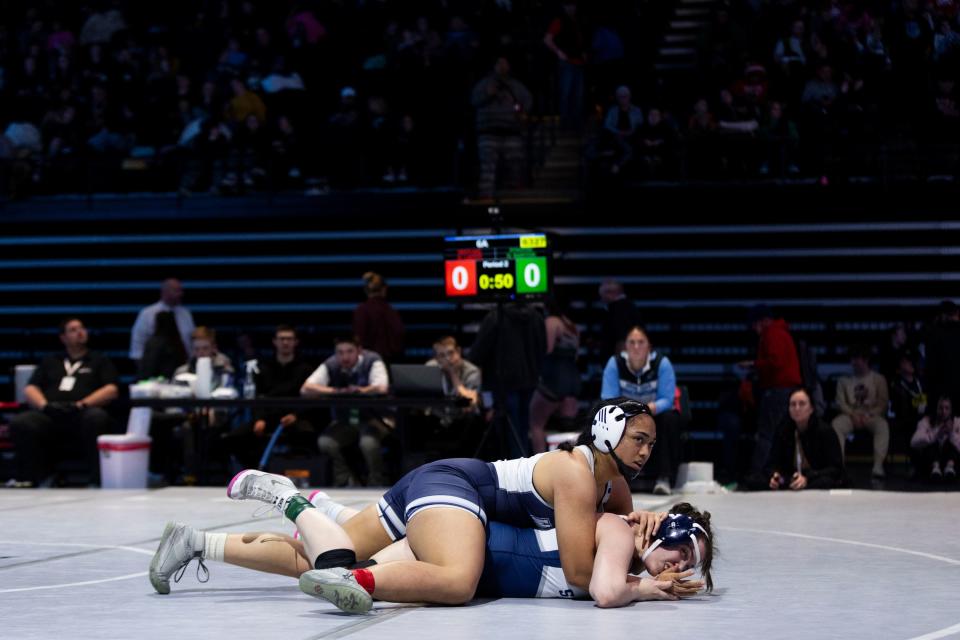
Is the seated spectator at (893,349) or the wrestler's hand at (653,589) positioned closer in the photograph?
the wrestler's hand at (653,589)

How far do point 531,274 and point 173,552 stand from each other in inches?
245

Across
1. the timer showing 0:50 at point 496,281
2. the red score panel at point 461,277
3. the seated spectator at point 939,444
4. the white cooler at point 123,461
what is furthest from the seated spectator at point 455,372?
the seated spectator at point 939,444

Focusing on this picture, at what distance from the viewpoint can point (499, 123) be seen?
17.3m

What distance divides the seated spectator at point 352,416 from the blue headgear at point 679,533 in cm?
689

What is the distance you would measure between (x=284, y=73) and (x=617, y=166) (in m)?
4.81

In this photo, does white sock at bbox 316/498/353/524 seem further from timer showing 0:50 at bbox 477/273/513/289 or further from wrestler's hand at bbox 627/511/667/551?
timer showing 0:50 at bbox 477/273/513/289

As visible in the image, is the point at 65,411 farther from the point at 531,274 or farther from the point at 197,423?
the point at 531,274

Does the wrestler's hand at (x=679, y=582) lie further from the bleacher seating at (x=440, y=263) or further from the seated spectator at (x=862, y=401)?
the bleacher seating at (x=440, y=263)

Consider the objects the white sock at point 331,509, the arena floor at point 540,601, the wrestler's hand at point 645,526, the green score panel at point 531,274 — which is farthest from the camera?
the green score panel at point 531,274

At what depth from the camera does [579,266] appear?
1702cm

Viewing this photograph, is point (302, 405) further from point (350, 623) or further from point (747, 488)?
point (350, 623)

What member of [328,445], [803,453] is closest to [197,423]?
[328,445]

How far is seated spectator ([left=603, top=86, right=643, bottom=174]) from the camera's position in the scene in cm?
1694

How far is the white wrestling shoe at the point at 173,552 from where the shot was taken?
21.4 feet
